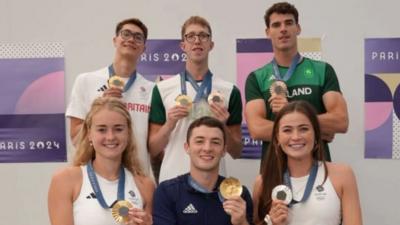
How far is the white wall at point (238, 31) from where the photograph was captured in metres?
4.10

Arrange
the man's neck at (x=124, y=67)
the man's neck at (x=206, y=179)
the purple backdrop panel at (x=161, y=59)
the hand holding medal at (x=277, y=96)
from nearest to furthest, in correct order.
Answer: the man's neck at (x=206, y=179), the hand holding medal at (x=277, y=96), the man's neck at (x=124, y=67), the purple backdrop panel at (x=161, y=59)

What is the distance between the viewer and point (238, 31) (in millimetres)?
4148

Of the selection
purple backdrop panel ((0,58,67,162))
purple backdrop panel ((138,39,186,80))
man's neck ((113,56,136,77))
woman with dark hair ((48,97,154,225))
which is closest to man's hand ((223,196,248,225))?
woman with dark hair ((48,97,154,225))

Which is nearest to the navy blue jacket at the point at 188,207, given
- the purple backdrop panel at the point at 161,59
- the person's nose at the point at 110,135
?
the person's nose at the point at 110,135

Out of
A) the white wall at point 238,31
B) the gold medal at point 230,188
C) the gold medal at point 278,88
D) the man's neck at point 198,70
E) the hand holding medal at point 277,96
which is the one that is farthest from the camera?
the white wall at point 238,31

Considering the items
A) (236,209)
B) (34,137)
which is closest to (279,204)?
(236,209)

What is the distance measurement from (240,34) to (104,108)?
6.07ft

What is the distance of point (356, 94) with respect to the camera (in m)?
4.12

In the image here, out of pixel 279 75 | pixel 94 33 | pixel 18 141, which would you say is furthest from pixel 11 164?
pixel 279 75

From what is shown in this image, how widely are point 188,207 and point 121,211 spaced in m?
0.34

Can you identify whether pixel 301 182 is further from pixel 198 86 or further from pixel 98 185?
pixel 98 185

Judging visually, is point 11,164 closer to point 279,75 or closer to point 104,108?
point 104,108

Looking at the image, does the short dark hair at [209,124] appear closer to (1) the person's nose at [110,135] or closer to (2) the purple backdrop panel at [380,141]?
(1) the person's nose at [110,135]

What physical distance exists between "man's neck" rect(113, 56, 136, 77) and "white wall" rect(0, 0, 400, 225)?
99 cm
